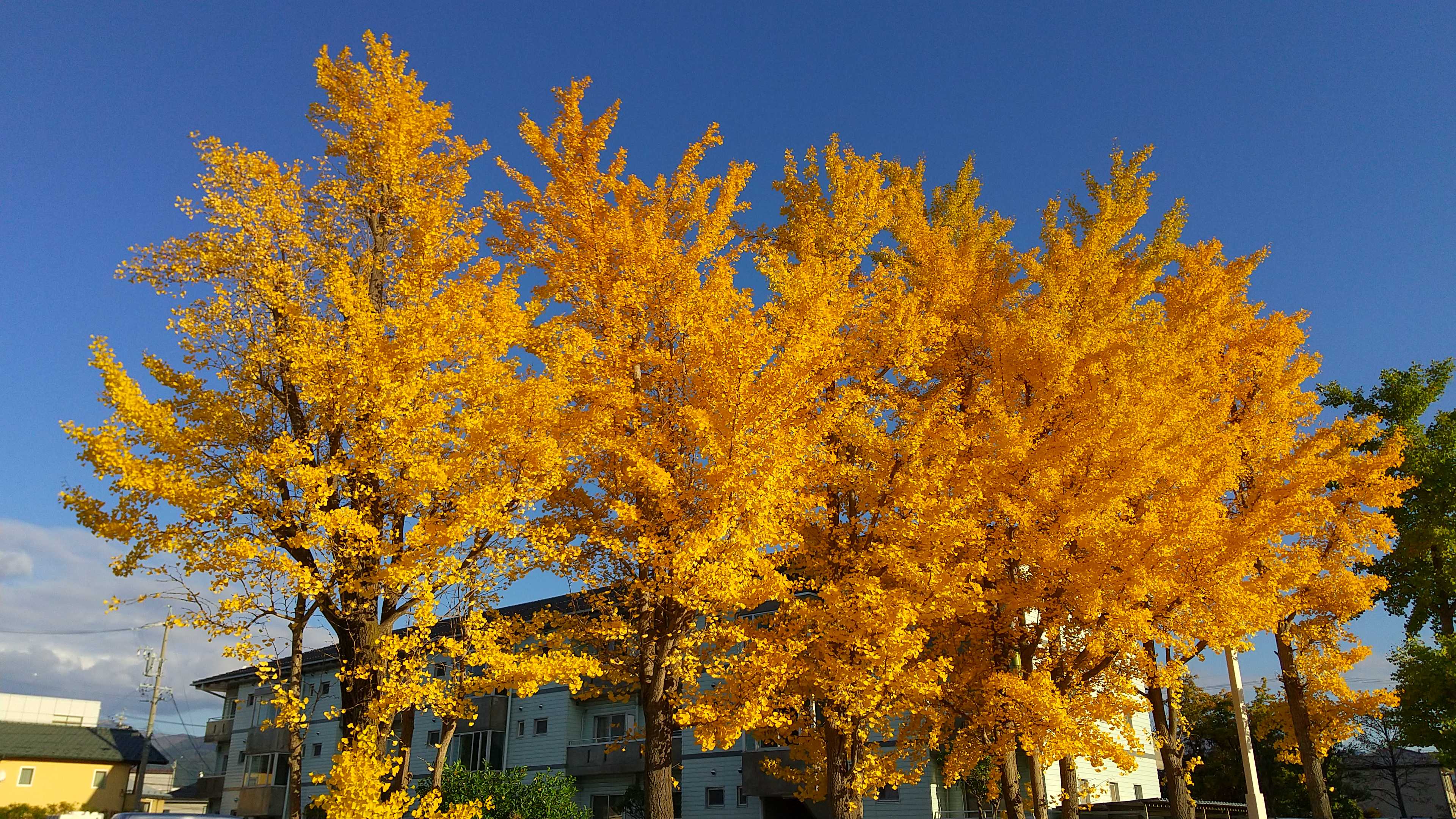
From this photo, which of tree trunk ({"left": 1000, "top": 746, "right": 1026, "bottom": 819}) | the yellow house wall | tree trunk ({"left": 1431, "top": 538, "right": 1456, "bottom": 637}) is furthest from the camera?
the yellow house wall

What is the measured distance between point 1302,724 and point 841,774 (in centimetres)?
1193

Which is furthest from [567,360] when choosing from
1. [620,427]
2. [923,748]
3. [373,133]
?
[923,748]

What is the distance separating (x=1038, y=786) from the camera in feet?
47.0

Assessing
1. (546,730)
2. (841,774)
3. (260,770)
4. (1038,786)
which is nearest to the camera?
(841,774)

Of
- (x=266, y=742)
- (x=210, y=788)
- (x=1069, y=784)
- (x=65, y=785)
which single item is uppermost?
(x=266, y=742)

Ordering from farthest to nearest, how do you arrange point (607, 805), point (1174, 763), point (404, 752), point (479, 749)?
point (479, 749) → point (607, 805) → point (1174, 763) → point (404, 752)

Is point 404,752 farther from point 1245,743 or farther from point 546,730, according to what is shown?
point 546,730

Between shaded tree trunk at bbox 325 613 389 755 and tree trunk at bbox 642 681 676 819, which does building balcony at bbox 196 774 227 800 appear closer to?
shaded tree trunk at bbox 325 613 389 755

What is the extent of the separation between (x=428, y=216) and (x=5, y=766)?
45.8 metres

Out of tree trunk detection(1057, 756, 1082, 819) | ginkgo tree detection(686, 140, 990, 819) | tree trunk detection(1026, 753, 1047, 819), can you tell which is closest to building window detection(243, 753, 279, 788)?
ginkgo tree detection(686, 140, 990, 819)

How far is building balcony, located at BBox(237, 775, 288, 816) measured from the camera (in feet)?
137

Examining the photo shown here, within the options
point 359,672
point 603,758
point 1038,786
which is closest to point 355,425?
point 359,672

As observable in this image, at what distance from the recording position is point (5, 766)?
4016 centimetres

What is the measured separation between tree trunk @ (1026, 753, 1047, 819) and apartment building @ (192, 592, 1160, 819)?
653 cm
